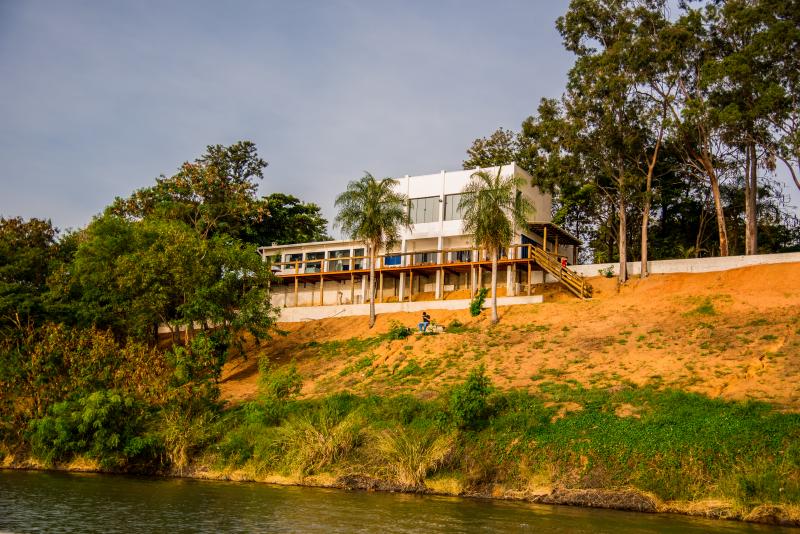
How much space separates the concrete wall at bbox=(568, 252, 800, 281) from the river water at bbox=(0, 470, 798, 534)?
27.8 m

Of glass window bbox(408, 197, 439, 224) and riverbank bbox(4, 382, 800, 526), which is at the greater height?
glass window bbox(408, 197, 439, 224)

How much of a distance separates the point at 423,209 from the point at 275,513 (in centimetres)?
3565

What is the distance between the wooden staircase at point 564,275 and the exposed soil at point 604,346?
2.83 feet

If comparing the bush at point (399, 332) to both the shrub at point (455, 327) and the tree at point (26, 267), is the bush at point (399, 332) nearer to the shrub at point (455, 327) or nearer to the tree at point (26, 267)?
the shrub at point (455, 327)

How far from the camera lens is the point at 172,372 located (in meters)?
37.2

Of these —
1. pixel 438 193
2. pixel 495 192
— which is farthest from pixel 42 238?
pixel 495 192

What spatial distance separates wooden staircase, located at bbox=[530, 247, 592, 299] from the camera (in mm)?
49375

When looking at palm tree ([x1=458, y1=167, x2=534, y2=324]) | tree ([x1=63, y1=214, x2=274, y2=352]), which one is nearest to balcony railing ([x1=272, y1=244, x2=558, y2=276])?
palm tree ([x1=458, y1=167, x2=534, y2=324])

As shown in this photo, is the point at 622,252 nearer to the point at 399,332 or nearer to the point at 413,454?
the point at 399,332

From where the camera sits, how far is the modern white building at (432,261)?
52500 mm

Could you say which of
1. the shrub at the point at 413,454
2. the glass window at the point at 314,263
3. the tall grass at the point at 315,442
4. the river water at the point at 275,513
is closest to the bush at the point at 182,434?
the river water at the point at 275,513

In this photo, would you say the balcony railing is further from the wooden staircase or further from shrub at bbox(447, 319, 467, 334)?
shrub at bbox(447, 319, 467, 334)

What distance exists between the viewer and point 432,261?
5562 cm

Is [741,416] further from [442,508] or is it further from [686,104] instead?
[686,104]
